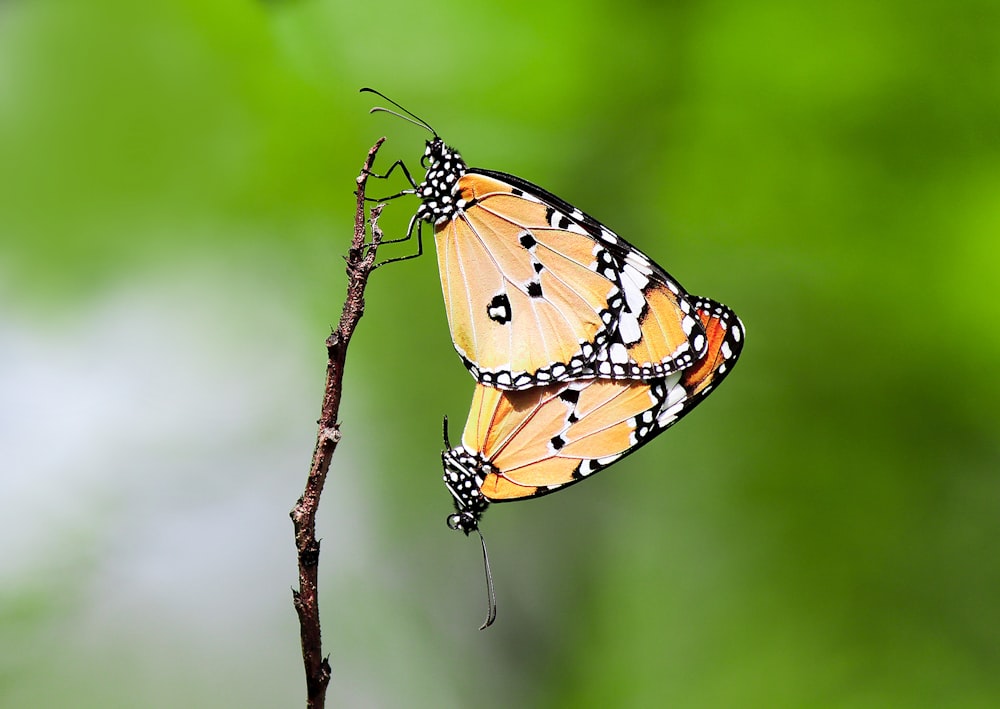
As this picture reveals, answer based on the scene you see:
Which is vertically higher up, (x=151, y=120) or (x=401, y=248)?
(x=151, y=120)

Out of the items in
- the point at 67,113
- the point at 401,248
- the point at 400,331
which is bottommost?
the point at 400,331

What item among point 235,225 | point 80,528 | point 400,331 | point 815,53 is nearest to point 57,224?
point 235,225

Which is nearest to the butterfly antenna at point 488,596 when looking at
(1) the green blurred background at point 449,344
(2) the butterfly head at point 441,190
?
(1) the green blurred background at point 449,344

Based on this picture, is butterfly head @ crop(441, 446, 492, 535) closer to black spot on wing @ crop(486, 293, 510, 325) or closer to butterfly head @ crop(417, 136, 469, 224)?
black spot on wing @ crop(486, 293, 510, 325)

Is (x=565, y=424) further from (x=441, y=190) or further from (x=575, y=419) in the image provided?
(x=441, y=190)

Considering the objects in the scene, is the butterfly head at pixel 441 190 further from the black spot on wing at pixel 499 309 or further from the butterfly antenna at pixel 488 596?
the butterfly antenna at pixel 488 596

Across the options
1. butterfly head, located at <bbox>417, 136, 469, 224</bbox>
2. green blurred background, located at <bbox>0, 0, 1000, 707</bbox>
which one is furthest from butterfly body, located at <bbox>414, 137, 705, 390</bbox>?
green blurred background, located at <bbox>0, 0, 1000, 707</bbox>

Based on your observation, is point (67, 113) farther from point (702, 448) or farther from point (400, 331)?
point (702, 448)

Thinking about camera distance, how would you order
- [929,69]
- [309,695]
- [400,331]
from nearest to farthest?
[309,695], [929,69], [400,331]
